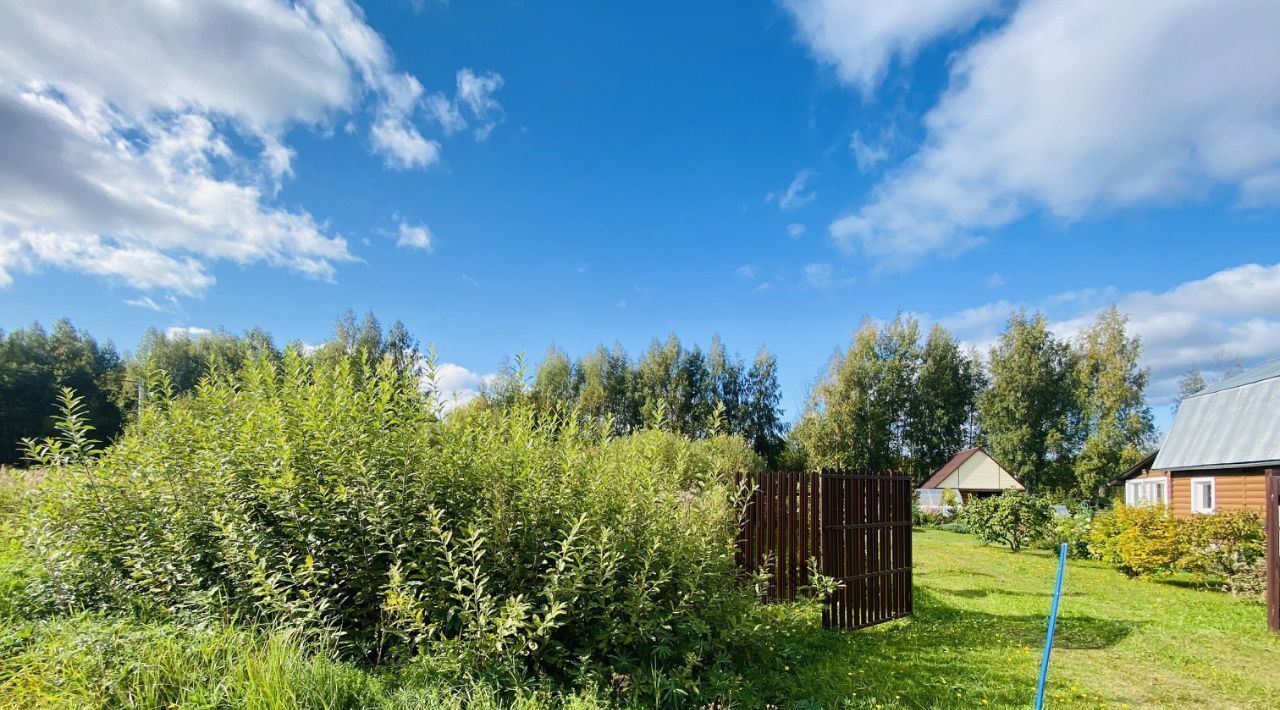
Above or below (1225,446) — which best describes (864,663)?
below

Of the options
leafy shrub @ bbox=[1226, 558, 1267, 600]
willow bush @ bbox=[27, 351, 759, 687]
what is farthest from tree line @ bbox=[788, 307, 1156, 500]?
willow bush @ bbox=[27, 351, 759, 687]

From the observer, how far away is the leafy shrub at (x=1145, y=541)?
36.2ft

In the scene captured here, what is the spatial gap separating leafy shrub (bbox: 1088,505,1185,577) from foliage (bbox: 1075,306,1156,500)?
22.0 meters

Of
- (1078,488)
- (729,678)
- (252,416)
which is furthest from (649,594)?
(1078,488)

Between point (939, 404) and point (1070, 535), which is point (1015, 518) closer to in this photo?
point (1070, 535)

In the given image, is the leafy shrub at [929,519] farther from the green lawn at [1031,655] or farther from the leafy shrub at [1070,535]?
the green lawn at [1031,655]

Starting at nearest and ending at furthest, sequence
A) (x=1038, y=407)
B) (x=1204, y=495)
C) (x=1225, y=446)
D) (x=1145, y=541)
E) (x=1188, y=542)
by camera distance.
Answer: (x=1188, y=542) < (x=1145, y=541) < (x=1225, y=446) < (x=1204, y=495) < (x=1038, y=407)

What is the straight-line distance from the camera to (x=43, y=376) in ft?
136

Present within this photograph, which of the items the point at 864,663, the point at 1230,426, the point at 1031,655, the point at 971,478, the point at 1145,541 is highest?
the point at 1230,426

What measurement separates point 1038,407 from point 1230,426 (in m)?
19.0

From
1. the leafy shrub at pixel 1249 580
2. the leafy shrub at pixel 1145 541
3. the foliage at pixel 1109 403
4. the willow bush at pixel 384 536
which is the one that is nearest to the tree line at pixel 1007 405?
the foliage at pixel 1109 403

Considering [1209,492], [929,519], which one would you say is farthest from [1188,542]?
[929,519]

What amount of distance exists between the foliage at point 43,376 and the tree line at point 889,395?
0.16 metres

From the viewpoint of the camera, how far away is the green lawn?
14.7 feet
